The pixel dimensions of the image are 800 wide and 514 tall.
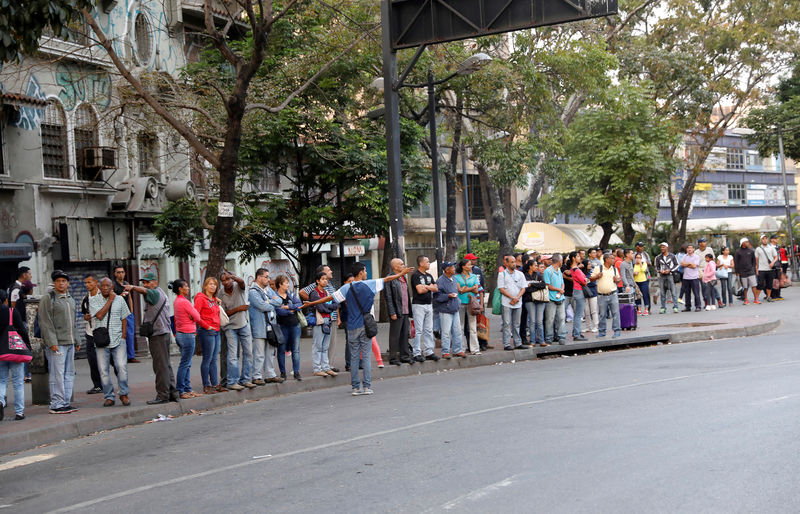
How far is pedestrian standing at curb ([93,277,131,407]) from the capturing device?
12.9 metres

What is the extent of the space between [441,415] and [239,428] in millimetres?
2410

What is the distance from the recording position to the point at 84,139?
77.0 feet

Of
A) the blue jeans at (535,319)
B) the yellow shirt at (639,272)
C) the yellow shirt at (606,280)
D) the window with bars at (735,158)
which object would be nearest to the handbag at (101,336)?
the blue jeans at (535,319)

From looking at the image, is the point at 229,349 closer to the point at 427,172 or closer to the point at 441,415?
the point at 441,415

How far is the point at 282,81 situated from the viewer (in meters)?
22.1

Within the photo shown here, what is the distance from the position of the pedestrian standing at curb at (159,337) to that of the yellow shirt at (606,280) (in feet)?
Result: 32.7

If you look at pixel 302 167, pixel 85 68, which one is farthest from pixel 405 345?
pixel 85 68

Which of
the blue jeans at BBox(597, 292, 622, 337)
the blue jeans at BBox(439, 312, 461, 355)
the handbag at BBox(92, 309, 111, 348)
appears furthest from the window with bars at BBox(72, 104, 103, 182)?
the blue jeans at BBox(597, 292, 622, 337)

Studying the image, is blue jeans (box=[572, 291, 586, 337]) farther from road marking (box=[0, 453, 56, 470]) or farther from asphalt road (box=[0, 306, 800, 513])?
road marking (box=[0, 453, 56, 470])

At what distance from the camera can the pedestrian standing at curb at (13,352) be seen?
39.7 ft

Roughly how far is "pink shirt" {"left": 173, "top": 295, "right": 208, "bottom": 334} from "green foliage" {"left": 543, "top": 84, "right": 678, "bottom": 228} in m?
23.9

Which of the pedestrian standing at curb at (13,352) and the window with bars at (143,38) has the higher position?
the window with bars at (143,38)

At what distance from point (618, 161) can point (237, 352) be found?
25593 mm

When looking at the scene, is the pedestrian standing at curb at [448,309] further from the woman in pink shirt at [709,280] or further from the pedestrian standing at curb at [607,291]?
the woman in pink shirt at [709,280]
